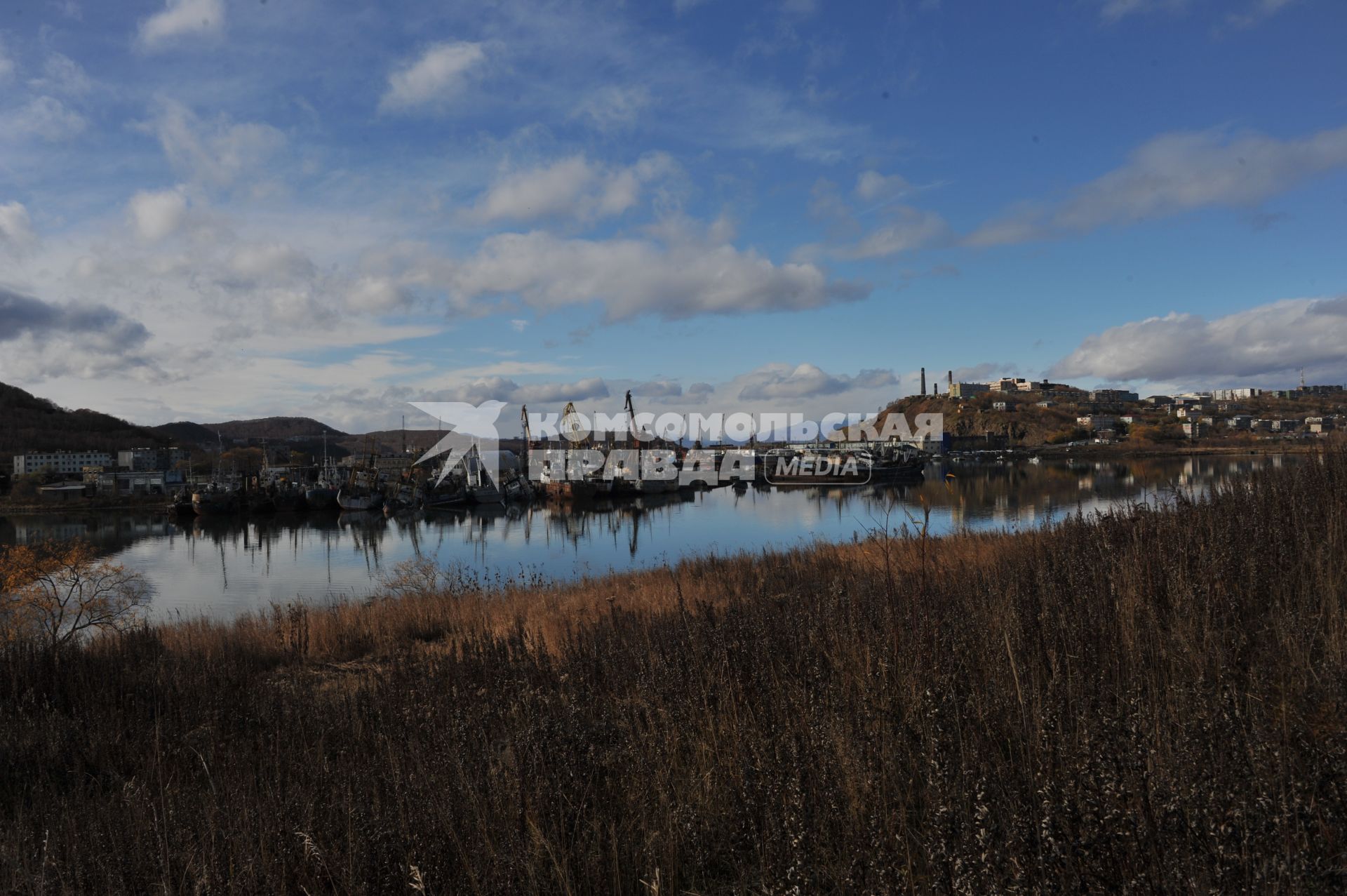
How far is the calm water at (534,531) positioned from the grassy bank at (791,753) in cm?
1102

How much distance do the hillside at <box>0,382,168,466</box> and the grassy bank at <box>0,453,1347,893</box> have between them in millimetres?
138532

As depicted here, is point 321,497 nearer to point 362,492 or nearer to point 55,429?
point 362,492

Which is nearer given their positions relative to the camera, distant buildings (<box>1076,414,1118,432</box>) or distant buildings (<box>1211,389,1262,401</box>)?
distant buildings (<box>1076,414,1118,432</box>)

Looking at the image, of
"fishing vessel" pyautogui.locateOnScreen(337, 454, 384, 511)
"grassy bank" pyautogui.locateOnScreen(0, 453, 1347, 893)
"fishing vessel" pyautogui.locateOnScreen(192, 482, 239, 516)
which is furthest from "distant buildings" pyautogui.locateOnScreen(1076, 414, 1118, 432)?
"grassy bank" pyautogui.locateOnScreen(0, 453, 1347, 893)

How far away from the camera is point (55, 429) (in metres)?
133

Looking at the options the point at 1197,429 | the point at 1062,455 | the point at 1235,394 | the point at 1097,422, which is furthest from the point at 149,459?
the point at 1235,394

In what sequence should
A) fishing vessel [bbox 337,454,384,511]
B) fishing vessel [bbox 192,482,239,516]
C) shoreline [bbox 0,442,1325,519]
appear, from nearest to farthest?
fishing vessel [bbox 192,482,239,516] < shoreline [bbox 0,442,1325,519] < fishing vessel [bbox 337,454,384,511]

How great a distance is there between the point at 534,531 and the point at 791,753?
4383cm

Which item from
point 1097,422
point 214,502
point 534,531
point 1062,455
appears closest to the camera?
point 534,531

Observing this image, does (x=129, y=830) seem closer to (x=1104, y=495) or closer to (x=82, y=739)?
(x=82, y=739)

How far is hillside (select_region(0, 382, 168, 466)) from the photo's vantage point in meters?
120

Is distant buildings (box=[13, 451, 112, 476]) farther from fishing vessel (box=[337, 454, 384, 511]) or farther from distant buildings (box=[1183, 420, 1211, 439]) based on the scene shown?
distant buildings (box=[1183, 420, 1211, 439])

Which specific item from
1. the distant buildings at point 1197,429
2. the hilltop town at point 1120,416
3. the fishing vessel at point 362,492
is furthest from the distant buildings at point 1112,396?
the fishing vessel at point 362,492

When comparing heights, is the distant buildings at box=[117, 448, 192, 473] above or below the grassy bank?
above
